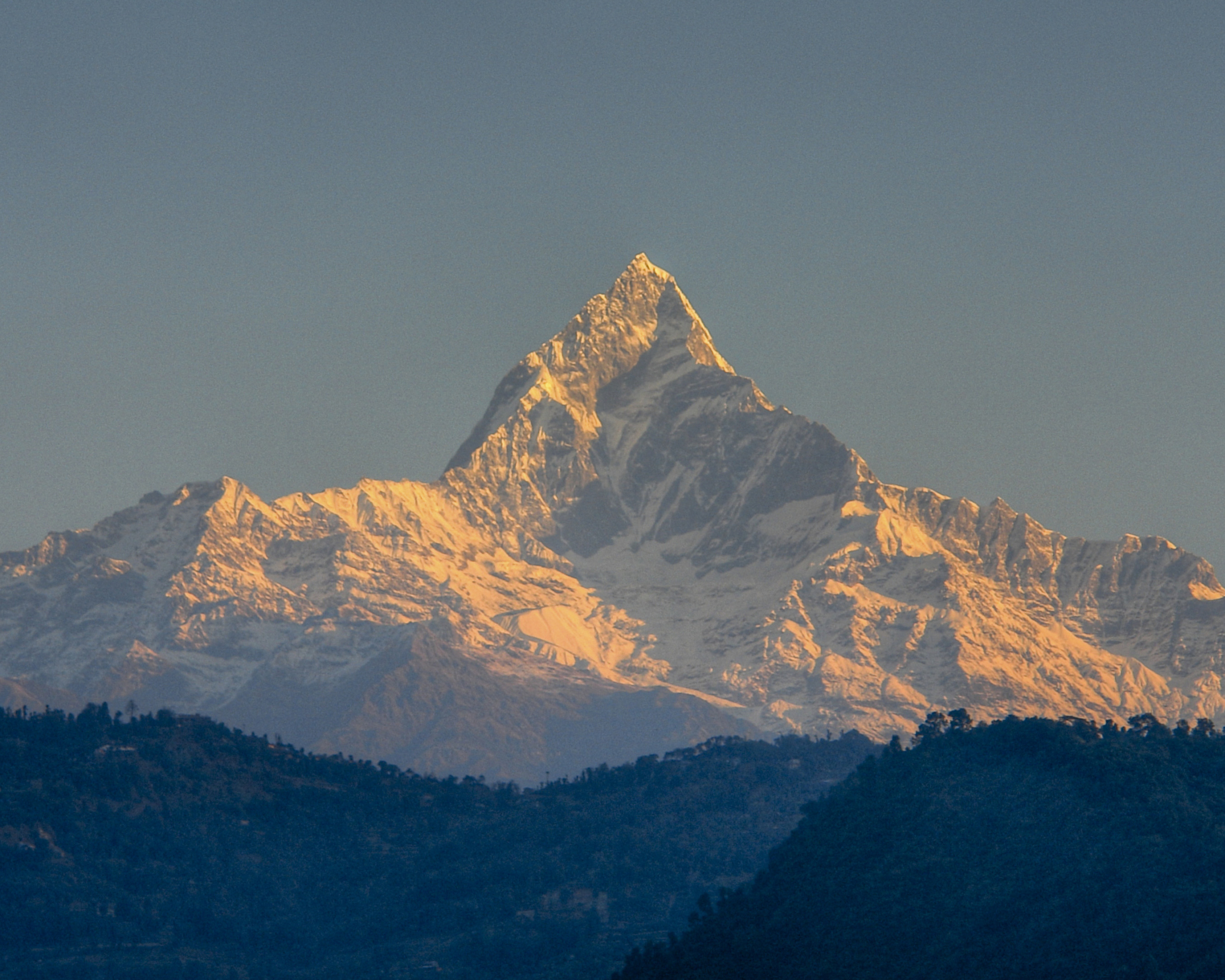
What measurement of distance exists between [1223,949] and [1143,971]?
624 centimetres

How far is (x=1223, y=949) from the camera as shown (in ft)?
650

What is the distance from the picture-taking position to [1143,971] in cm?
19900
